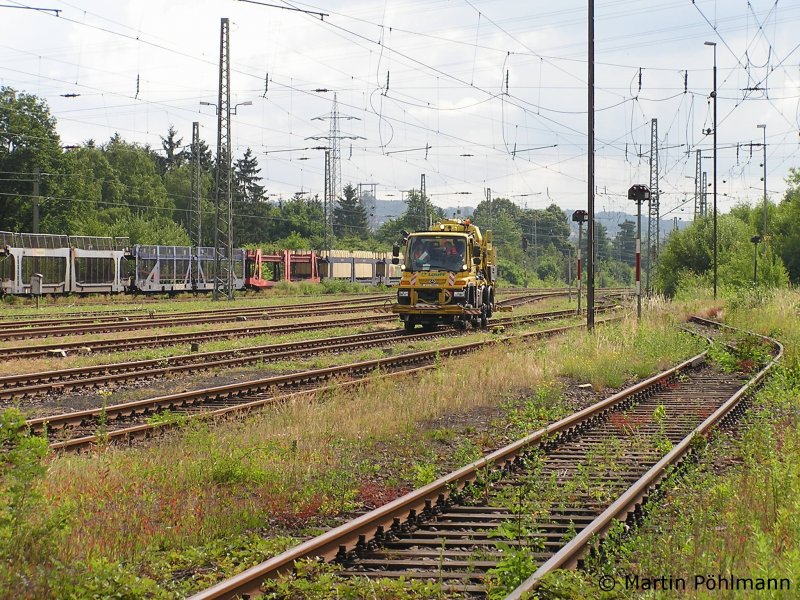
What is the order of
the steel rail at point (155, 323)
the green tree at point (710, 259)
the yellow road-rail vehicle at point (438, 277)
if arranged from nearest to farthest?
the steel rail at point (155, 323)
the yellow road-rail vehicle at point (438, 277)
the green tree at point (710, 259)

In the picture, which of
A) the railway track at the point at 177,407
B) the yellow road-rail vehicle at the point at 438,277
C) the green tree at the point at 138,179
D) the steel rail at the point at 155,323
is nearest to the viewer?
the railway track at the point at 177,407

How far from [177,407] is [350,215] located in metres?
136

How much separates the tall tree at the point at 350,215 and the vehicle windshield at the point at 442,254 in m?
112

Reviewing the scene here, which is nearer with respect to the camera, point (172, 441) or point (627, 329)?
point (172, 441)

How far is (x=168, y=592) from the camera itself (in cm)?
611

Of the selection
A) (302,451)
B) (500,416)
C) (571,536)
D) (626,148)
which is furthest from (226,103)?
(571,536)

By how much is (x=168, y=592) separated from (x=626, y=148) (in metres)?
42.9

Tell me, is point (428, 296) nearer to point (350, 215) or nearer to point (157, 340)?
point (157, 340)

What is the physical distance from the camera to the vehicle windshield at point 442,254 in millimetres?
29322

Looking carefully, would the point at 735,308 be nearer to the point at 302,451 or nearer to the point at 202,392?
the point at 202,392

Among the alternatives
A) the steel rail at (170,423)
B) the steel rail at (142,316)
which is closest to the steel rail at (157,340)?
the steel rail at (142,316)

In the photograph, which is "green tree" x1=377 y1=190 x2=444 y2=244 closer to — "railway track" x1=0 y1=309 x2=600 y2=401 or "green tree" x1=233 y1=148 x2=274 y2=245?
"green tree" x1=233 y1=148 x2=274 y2=245

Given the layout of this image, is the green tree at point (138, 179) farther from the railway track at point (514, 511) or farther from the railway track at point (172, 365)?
the railway track at point (514, 511)

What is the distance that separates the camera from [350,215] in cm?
14950
